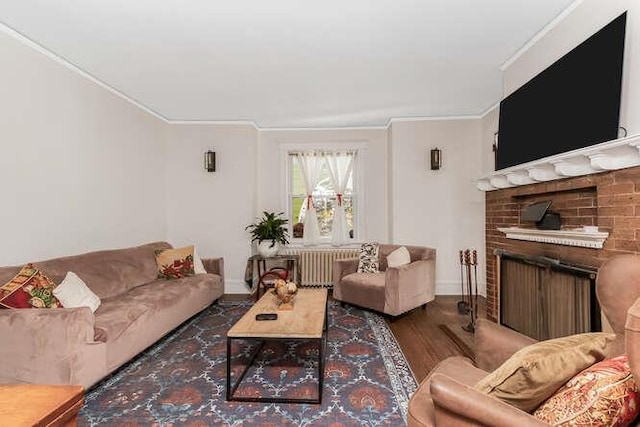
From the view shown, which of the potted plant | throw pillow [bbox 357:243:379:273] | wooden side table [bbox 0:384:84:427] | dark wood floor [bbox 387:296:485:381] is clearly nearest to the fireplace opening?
dark wood floor [bbox 387:296:485:381]

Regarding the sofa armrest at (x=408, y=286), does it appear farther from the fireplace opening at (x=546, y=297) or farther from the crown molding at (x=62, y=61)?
the crown molding at (x=62, y=61)

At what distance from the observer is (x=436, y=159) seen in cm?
475

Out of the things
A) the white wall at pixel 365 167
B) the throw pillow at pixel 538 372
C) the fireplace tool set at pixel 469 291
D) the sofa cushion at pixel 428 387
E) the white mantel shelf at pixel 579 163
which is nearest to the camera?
the throw pillow at pixel 538 372

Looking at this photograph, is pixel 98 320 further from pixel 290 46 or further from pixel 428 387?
pixel 290 46

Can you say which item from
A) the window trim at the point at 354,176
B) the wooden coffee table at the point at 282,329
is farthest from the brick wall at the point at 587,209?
the window trim at the point at 354,176

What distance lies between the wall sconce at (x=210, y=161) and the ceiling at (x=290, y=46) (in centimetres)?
77

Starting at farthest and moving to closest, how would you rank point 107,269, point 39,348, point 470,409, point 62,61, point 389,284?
point 389,284, point 107,269, point 62,61, point 39,348, point 470,409

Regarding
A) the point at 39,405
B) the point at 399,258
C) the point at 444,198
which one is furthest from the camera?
the point at 444,198

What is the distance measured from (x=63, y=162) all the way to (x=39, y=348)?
69.8 inches

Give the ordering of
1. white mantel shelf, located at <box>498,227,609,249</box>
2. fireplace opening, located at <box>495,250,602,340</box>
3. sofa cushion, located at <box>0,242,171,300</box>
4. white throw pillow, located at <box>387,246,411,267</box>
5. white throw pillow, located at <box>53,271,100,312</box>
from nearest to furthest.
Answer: white mantel shelf, located at <box>498,227,609,249</box>, fireplace opening, located at <box>495,250,602,340</box>, white throw pillow, located at <box>53,271,100,312</box>, sofa cushion, located at <box>0,242,171,300</box>, white throw pillow, located at <box>387,246,411,267</box>

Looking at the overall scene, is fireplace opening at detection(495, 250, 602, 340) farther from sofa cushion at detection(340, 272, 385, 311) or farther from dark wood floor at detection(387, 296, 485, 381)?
sofa cushion at detection(340, 272, 385, 311)

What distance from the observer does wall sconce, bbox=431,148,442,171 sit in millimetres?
4754

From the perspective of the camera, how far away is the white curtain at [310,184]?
212 inches

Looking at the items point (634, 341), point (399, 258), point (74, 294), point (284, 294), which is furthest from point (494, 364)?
point (74, 294)
